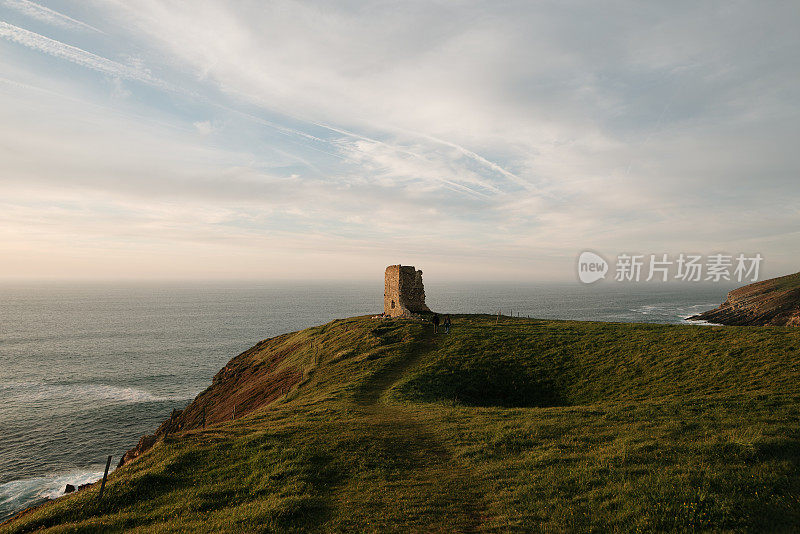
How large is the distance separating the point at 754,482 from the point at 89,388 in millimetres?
90961

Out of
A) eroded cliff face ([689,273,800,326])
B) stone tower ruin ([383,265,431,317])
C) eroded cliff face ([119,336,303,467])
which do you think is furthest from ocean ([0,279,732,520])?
stone tower ruin ([383,265,431,317])

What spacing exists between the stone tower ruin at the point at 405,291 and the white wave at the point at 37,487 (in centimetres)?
3809

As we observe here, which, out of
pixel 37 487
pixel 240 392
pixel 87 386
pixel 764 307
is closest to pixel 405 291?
pixel 240 392

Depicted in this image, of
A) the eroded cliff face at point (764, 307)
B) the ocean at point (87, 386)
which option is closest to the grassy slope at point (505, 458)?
the ocean at point (87, 386)

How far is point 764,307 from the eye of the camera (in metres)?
120

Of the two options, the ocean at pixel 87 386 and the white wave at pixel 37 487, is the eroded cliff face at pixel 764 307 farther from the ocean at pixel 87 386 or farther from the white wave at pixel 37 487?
the white wave at pixel 37 487

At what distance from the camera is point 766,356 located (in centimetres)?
2888

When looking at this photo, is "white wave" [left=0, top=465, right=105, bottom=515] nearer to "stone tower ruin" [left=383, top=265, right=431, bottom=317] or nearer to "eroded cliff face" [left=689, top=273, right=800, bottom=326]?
"stone tower ruin" [left=383, top=265, right=431, bottom=317]

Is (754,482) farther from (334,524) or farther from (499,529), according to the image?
(334,524)

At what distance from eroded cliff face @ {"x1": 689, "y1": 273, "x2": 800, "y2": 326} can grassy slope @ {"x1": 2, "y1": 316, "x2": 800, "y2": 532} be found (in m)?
101

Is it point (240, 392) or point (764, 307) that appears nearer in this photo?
point (240, 392)

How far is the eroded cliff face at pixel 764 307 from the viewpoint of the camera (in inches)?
4227

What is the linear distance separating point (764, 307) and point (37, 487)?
171m

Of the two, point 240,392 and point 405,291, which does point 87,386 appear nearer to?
point 240,392
